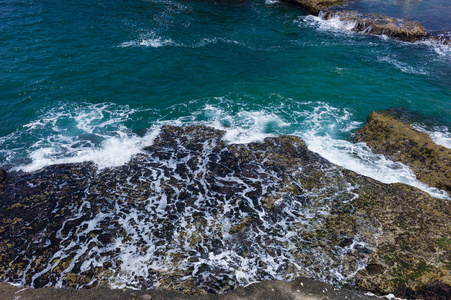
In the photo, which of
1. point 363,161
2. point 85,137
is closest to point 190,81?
point 85,137

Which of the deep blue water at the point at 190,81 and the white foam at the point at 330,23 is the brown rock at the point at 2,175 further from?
the white foam at the point at 330,23

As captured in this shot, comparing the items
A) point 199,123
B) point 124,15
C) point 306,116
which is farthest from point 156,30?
point 306,116

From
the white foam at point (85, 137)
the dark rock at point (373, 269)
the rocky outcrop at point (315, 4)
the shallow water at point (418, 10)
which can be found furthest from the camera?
the rocky outcrop at point (315, 4)

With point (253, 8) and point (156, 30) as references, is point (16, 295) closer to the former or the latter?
point (156, 30)

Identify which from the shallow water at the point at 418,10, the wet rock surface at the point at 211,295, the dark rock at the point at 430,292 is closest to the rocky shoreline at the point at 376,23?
the shallow water at the point at 418,10

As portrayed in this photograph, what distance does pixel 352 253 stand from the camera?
11.4m

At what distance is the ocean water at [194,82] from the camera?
17.7 m

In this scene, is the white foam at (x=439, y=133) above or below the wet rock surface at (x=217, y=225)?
above

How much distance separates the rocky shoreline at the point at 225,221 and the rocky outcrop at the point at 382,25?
18440 mm

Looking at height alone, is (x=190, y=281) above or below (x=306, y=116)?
below

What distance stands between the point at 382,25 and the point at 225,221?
29472 mm

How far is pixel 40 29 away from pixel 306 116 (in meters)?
27.4

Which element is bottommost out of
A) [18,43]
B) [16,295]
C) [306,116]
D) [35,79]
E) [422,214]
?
[16,295]

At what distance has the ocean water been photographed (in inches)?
Result: 697
